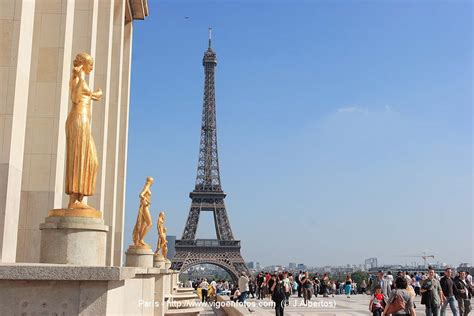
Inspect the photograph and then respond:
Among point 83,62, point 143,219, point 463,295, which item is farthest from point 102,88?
point 463,295

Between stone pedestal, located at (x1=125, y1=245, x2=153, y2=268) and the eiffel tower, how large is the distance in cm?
5872

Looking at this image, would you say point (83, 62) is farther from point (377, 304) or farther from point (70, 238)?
point (377, 304)

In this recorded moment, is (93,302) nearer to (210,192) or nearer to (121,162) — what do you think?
(121,162)

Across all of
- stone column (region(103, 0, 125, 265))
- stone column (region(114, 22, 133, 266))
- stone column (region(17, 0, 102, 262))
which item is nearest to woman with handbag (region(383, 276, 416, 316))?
stone column (region(17, 0, 102, 262))

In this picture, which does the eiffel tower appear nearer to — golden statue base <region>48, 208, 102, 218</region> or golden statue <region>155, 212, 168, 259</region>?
golden statue <region>155, 212, 168, 259</region>

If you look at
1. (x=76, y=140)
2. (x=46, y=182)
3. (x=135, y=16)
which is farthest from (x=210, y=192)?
(x=76, y=140)

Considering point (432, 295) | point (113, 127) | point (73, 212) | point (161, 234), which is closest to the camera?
point (73, 212)

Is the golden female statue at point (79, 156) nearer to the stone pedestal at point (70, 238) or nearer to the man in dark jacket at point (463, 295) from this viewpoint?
the stone pedestal at point (70, 238)

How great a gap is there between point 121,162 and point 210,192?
64.4 metres

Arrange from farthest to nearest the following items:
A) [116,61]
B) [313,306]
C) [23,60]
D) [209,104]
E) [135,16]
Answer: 1. [209,104]
2. [135,16]
3. [313,306]
4. [116,61]
5. [23,60]

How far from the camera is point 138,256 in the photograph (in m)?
18.2

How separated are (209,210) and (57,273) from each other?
271 ft

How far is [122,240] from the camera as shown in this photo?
21.6m

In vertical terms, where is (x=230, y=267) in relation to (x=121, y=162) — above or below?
below
